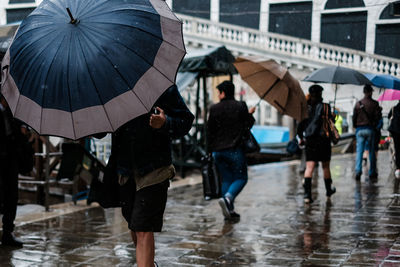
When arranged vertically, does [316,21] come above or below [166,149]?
above

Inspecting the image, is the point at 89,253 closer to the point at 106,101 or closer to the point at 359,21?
the point at 106,101

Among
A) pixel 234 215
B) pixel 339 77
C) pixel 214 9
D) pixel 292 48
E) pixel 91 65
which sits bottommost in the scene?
pixel 234 215

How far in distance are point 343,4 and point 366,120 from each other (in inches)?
90.6

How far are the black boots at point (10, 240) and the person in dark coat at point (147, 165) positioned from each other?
94.7 inches

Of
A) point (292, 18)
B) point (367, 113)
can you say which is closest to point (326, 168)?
point (367, 113)

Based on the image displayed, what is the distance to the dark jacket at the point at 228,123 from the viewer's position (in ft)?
23.1

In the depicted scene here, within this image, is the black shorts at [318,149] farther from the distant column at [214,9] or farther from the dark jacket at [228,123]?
the distant column at [214,9]

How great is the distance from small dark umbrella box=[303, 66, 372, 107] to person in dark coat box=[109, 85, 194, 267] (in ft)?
17.2

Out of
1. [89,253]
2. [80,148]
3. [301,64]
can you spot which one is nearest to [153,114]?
[89,253]

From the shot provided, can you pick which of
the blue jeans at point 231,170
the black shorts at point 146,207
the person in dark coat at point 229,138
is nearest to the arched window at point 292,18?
the person in dark coat at point 229,138

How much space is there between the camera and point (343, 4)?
9039 millimetres

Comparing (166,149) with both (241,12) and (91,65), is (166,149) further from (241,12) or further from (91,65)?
(241,12)

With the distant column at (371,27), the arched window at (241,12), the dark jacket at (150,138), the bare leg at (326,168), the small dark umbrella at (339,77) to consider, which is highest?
the arched window at (241,12)

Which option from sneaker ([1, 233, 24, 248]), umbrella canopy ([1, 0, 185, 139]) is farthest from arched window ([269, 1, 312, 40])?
umbrella canopy ([1, 0, 185, 139])
